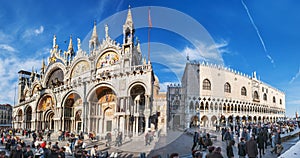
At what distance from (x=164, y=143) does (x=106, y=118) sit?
11121 mm

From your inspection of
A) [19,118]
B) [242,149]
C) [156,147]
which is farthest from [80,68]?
[19,118]

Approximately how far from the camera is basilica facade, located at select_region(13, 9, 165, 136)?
73.0 ft

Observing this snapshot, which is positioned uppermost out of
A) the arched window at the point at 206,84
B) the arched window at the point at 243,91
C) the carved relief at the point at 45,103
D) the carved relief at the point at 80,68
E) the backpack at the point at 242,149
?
the carved relief at the point at 80,68

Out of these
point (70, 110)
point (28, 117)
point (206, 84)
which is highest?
point (206, 84)

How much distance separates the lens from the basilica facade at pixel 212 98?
128 ft

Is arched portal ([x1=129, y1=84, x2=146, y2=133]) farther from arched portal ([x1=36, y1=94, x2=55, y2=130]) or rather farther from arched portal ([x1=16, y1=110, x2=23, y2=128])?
arched portal ([x1=16, y1=110, x2=23, y2=128])

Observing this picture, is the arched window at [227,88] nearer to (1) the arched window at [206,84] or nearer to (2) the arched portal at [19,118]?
(1) the arched window at [206,84]

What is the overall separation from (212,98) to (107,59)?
22.4 metres

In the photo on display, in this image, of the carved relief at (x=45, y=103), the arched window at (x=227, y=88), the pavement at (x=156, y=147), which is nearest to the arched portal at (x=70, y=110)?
the carved relief at (x=45, y=103)

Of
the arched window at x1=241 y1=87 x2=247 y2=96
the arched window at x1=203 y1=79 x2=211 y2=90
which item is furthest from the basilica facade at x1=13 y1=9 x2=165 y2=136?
the arched window at x1=241 y1=87 x2=247 y2=96

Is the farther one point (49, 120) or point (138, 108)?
point (49, 120)

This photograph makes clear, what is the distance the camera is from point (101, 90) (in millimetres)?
26953

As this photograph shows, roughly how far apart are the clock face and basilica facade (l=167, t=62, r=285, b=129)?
13124 millimetres

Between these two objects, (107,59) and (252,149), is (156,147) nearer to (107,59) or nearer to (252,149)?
(252,149)
